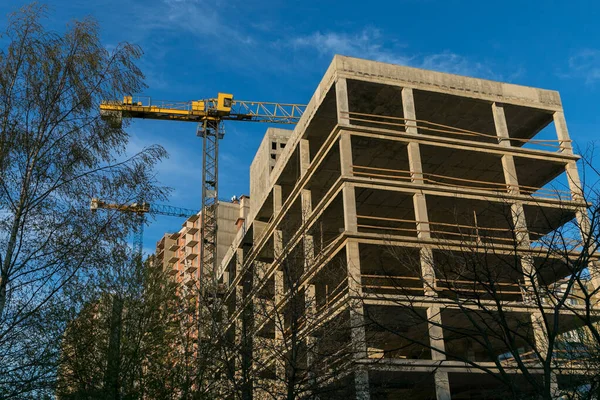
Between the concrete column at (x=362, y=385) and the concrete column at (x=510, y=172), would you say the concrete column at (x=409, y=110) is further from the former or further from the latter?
the concrete column at (x=362, y=385)

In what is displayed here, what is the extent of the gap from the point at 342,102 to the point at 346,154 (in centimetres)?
269

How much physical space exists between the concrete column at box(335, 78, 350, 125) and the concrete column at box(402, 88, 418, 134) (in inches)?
124

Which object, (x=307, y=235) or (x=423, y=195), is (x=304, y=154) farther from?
(x=307, y=235)

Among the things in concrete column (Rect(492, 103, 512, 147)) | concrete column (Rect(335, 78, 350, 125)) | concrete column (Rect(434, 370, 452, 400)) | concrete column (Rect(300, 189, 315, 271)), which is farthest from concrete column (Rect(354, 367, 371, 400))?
concrete column (Rect(492, 103, 512, 147))

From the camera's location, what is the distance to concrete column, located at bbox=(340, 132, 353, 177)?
2995 centimetres

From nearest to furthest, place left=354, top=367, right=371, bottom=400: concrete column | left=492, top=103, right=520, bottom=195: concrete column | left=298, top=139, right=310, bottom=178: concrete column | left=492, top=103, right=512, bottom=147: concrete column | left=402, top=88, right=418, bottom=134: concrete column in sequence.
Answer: left=354, top=367, right=371, bottom=400: concrete column < left=402, top=88, right=418, bottom=134: concrete column < left=492, top=103, right=520, bottom=195: concrete column < left=492, top=103, right=512, bottom=147: concrete column < left=298, top=139, right=310, bottom=178: concrete column

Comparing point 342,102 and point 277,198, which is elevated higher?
point 342,102

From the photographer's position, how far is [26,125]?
1283 cm

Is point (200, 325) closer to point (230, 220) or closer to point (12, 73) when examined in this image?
point (12, 73)

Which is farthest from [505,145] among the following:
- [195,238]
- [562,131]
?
[195,238]

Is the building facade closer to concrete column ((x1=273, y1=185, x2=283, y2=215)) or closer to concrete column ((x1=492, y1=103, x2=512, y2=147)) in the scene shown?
concrete column ((x1=273, y1=185, x2=283, y2=215))

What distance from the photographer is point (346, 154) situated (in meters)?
30.5

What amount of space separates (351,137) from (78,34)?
19.6 meters

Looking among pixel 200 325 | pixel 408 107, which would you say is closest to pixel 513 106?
pixel 408 107
